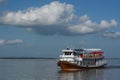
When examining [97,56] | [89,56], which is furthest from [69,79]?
[97,56]

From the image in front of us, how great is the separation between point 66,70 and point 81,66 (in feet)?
18.8

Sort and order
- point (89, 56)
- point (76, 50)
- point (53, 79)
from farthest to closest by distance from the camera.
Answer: point (89, 56)
point (76, 50)
point (53, 79)

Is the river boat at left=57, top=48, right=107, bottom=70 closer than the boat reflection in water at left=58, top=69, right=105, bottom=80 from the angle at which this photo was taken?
No

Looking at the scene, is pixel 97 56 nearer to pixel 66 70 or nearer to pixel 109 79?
pixel 66 70

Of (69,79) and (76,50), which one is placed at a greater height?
(76,50)

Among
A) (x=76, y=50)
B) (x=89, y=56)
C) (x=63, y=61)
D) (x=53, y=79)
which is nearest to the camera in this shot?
(x=53, y=79)

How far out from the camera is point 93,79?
67500 millimetres

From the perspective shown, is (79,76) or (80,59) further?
(80,59)

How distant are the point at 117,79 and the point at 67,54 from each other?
22.3 m

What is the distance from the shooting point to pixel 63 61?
3376 inches

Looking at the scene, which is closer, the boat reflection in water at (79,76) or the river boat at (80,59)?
the boat reflection in water at (79,76)

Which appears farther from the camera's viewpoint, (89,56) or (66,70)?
(89,56)

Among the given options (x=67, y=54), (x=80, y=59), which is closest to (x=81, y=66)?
(x=80, y=59)

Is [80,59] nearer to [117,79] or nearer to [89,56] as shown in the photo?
[89,56]
